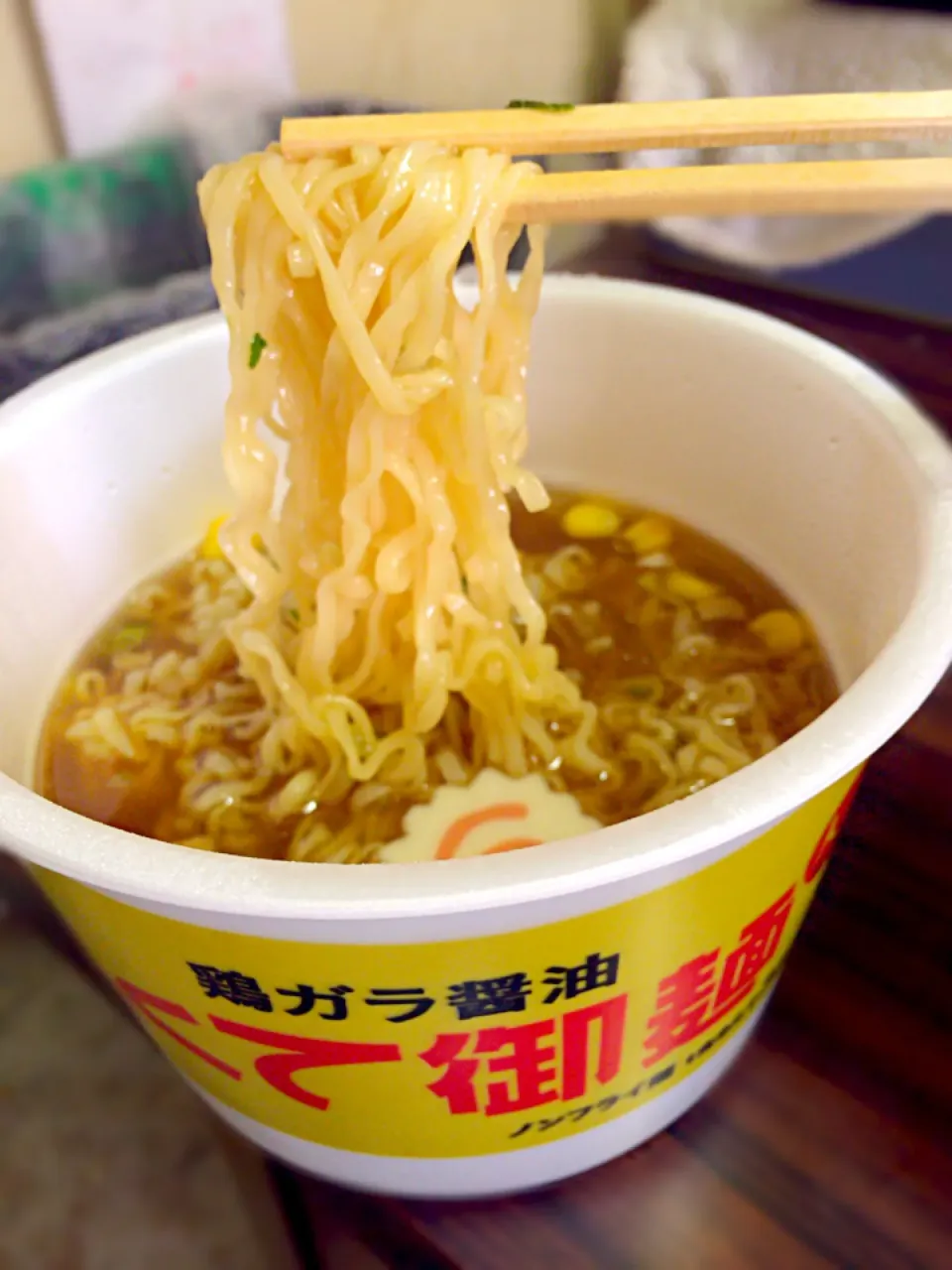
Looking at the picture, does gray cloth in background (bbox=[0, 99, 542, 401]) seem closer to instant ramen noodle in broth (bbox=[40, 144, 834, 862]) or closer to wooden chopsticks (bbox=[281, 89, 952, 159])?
instant ramen noodle in broth (bbox=[40, 144, 834, 862])

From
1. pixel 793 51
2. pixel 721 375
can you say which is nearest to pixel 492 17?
pixel 793 51

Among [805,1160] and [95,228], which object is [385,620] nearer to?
[805,1160]

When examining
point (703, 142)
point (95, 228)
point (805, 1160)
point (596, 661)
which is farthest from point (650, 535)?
point (95, 228)

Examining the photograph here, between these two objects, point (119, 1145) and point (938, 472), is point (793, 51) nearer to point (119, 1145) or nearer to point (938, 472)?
point (938, 472)

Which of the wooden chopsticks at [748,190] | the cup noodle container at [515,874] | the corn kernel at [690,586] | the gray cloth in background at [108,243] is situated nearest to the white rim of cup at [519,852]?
the cup noodle container at [515,874]

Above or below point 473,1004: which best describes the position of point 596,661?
below

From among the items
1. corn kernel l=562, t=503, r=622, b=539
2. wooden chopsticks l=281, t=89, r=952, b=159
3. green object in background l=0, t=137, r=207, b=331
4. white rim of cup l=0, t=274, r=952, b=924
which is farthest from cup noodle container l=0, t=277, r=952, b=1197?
green object in background l=0, t=137, r=207, b=331
